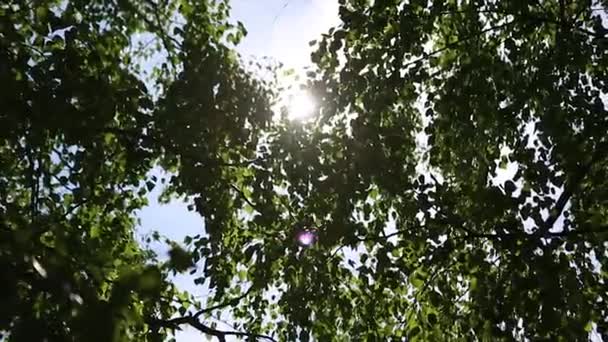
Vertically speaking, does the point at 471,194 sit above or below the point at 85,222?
below

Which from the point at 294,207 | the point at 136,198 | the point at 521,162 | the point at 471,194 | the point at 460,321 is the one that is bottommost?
the point at 460,321

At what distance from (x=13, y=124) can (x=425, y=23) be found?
3.06 m

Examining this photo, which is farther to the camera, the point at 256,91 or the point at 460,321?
the point at 256,91

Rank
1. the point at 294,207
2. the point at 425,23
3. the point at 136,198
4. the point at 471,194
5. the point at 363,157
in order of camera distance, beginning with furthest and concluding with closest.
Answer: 1. the point at 136,198
2. the point at 294,207
3. the point at 425,23
4. the point at 363,157
5. the point at 471,194

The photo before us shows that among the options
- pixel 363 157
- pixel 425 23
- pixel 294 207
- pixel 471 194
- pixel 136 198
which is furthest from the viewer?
pixel 136 198

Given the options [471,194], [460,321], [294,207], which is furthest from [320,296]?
[471,194]

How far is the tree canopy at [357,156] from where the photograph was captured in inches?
167

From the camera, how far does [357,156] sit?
4.80 metres

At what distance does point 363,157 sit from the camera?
4738 millimetres

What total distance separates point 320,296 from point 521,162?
1891mm

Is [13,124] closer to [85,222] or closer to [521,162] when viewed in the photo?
[85,222]

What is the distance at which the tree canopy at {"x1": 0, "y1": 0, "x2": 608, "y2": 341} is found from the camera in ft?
14.0

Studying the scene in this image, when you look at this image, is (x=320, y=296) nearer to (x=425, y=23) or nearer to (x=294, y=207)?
(x=294, y=207)

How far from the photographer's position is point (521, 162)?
14.6 ft
